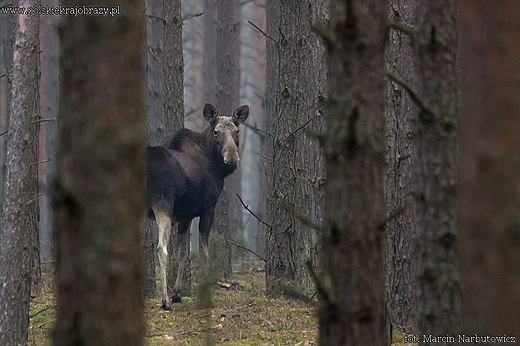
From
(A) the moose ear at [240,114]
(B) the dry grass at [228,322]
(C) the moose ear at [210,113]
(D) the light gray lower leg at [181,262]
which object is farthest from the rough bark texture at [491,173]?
(A) the moose ear at [240,114]

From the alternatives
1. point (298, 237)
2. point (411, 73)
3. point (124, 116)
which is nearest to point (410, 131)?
point (411, 73)

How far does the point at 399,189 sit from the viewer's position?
11102 millimetres

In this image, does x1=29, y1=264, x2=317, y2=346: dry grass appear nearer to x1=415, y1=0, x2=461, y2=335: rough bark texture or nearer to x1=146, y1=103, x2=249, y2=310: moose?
x1=146, y1=103, x2=249, y2=310: moose

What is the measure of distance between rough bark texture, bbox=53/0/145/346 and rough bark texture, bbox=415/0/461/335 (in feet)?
9.72

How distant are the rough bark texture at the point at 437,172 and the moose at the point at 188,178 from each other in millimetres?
6557

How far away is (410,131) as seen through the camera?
37.0 feet

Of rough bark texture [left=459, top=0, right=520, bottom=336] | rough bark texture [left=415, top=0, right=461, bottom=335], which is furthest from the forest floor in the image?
rough bark texture [left=459, top=0, right=520, bottom=336]

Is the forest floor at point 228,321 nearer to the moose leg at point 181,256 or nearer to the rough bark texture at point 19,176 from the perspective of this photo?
the moose leg at point 181,256

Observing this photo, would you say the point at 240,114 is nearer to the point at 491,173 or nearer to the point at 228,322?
the point at 228,322

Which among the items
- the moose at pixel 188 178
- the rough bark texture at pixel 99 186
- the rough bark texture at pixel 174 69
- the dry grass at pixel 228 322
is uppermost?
the rough bark texture at pixel 174 69

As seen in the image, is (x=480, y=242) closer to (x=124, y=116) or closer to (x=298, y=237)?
(x=124, y=116)

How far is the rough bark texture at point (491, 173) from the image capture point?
5.33m

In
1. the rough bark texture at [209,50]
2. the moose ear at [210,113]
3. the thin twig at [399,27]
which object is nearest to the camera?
the thin twig at [399,27]

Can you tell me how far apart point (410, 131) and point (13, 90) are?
5122mm
